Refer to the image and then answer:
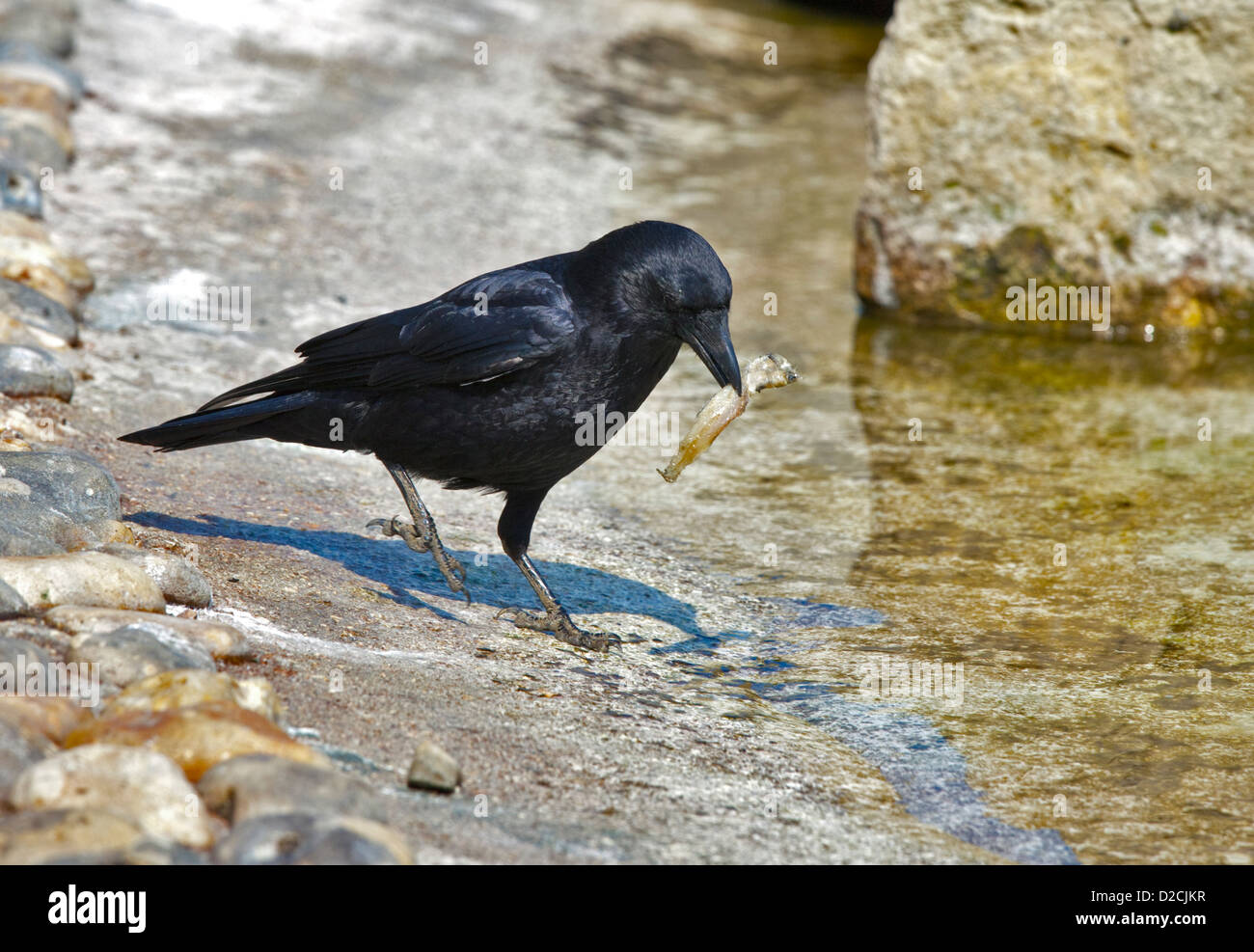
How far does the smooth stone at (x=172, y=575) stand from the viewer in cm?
363

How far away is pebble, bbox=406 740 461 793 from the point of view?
2.96 metres

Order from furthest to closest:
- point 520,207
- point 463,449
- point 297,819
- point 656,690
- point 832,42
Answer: point 832,42 < point 520,207 < point 463,449 < point 656,690 < point 297,819

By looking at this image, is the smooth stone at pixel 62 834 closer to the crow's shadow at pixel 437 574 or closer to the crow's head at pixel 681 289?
the crow's shadow at pixel 437 574

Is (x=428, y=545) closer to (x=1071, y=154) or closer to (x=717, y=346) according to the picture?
(x=717, y=346)

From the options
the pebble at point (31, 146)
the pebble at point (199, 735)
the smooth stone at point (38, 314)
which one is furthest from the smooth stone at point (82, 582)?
the pebble at point (31, 146)

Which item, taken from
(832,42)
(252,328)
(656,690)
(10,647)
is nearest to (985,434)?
(656,690)

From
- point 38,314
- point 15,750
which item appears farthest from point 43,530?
point 38,314

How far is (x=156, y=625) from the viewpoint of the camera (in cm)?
328

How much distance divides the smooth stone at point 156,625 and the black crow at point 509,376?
1.01 metres

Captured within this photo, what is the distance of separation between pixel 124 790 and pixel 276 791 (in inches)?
11.1

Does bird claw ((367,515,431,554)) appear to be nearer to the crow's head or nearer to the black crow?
the black crow
